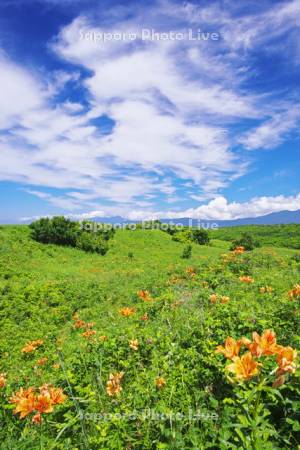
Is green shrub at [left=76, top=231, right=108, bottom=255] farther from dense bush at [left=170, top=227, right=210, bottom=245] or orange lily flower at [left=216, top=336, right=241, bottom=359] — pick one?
orange lily flower at [left=216, top=336, right=241, bottom=359]

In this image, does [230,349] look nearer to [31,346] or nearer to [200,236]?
[31,346]

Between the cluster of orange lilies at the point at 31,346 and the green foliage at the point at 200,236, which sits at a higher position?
the green foliage at the point at 200,236

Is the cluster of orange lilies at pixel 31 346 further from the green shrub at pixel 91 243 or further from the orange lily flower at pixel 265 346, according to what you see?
the green shrub at pixel 91 243

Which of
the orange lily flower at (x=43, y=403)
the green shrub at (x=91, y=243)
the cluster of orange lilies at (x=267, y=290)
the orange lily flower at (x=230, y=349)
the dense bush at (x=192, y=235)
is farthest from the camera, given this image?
the dense bush at (x=192, y=235)

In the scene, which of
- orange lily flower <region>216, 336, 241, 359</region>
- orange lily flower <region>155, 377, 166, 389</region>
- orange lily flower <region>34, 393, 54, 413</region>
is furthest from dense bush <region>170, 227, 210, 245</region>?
orange lily flower <region>216, 336, 241, 359</region>

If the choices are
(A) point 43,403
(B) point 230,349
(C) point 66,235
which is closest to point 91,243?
(C) point 66,235

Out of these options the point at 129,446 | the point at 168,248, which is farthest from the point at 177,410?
the point at 168,248

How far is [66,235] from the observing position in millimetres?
27688

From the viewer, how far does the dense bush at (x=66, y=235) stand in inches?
1065

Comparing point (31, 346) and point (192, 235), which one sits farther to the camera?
point (192, 235)

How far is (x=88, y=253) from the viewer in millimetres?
27453

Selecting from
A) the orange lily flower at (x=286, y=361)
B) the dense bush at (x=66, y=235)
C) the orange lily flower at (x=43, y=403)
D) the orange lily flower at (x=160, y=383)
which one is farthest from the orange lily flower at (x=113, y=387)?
the dense bush at (x=66, y=235)

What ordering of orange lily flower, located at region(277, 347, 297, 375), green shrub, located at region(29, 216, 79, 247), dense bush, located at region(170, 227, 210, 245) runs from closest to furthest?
orange lily flower, located at region(277, 347, 297, 375)
green shrub, located at region(29, 216, 79, 247)
dense bush, located at region(170, 227, 210, 245)

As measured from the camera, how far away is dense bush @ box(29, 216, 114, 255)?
88.7 ft
